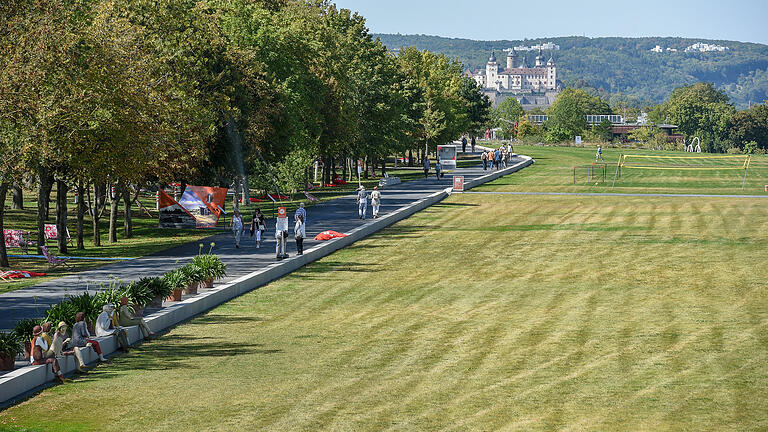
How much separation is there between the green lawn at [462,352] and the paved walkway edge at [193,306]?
1.31ft

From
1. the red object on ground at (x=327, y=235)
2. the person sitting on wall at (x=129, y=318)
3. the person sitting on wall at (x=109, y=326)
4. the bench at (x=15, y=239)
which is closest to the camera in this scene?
the person sitting on wall at (x=109, y=326)

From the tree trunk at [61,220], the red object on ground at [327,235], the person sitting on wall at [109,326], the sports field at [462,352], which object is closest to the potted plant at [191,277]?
the sports field at [462,352]

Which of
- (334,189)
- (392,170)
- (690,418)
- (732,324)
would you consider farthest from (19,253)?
(392,170)

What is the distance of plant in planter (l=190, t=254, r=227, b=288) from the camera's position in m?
27.4

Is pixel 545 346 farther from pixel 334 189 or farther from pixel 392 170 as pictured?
pixel 392 170

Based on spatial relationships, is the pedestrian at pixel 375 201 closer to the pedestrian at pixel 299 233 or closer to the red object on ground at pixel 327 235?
the red object on ground at pixel 327 235

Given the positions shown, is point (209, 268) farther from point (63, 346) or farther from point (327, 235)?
point (327, 235)

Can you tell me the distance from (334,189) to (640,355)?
5575 centimetres

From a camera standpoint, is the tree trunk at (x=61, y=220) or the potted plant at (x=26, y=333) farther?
the tree trunk at (x=61, y=220)

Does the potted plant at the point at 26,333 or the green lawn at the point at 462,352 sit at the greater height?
the potted plant at the point at 26,333

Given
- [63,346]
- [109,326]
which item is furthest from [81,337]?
[109,326]

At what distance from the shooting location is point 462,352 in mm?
20906

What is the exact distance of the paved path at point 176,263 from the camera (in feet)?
83.9

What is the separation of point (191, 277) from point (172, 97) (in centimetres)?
1636
